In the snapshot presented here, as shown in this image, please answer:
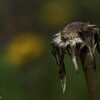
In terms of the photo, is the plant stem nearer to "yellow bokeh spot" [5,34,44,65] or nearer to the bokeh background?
the bokeh background

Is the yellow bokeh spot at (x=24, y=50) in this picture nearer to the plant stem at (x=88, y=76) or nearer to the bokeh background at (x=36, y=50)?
the bokeh background at (x=36, y=50)

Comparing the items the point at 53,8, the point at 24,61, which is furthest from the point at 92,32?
the point at 53,8

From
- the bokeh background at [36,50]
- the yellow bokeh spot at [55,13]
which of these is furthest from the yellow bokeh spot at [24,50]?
the yellow bokeh spot at [55,13]

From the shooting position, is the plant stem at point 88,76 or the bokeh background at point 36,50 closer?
the plant stem at point 88,76

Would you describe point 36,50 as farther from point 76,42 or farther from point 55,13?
point 76,42

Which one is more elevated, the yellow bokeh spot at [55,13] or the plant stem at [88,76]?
the plant stem at [88,76]

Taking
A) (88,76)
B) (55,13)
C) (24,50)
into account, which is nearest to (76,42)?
(88,76)

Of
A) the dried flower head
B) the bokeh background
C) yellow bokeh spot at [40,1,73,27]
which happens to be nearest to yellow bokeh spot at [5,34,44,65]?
the bokeh background
